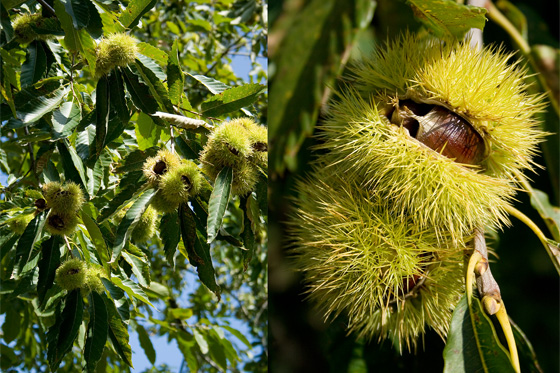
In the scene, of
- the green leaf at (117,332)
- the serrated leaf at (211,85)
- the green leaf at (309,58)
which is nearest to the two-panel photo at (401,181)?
the green leaf at (309,58)

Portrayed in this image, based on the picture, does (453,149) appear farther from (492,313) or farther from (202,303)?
(202,303)

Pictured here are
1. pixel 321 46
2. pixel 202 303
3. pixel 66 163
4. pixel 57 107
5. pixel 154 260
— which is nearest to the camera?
pixel 321 46

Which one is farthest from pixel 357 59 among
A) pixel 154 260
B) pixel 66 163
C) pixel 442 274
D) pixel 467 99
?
pixel 154 260

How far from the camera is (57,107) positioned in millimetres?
1095

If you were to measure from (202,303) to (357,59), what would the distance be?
2336mm

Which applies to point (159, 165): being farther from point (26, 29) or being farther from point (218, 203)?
point (26, 29)

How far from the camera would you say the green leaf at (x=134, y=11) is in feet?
3.29

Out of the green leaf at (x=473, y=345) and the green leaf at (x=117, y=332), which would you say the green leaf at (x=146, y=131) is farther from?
the green leaf at (x=473, y=345)

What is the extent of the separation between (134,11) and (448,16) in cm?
67

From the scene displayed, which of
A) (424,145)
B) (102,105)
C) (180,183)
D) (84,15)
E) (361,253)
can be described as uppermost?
(84,15)

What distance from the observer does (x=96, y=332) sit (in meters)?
1.03

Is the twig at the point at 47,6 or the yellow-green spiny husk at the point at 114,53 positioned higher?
the twig at the point at 47,6

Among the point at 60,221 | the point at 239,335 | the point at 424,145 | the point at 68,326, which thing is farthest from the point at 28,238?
the point at 239,335

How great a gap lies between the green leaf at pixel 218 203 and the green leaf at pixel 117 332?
0.45m
